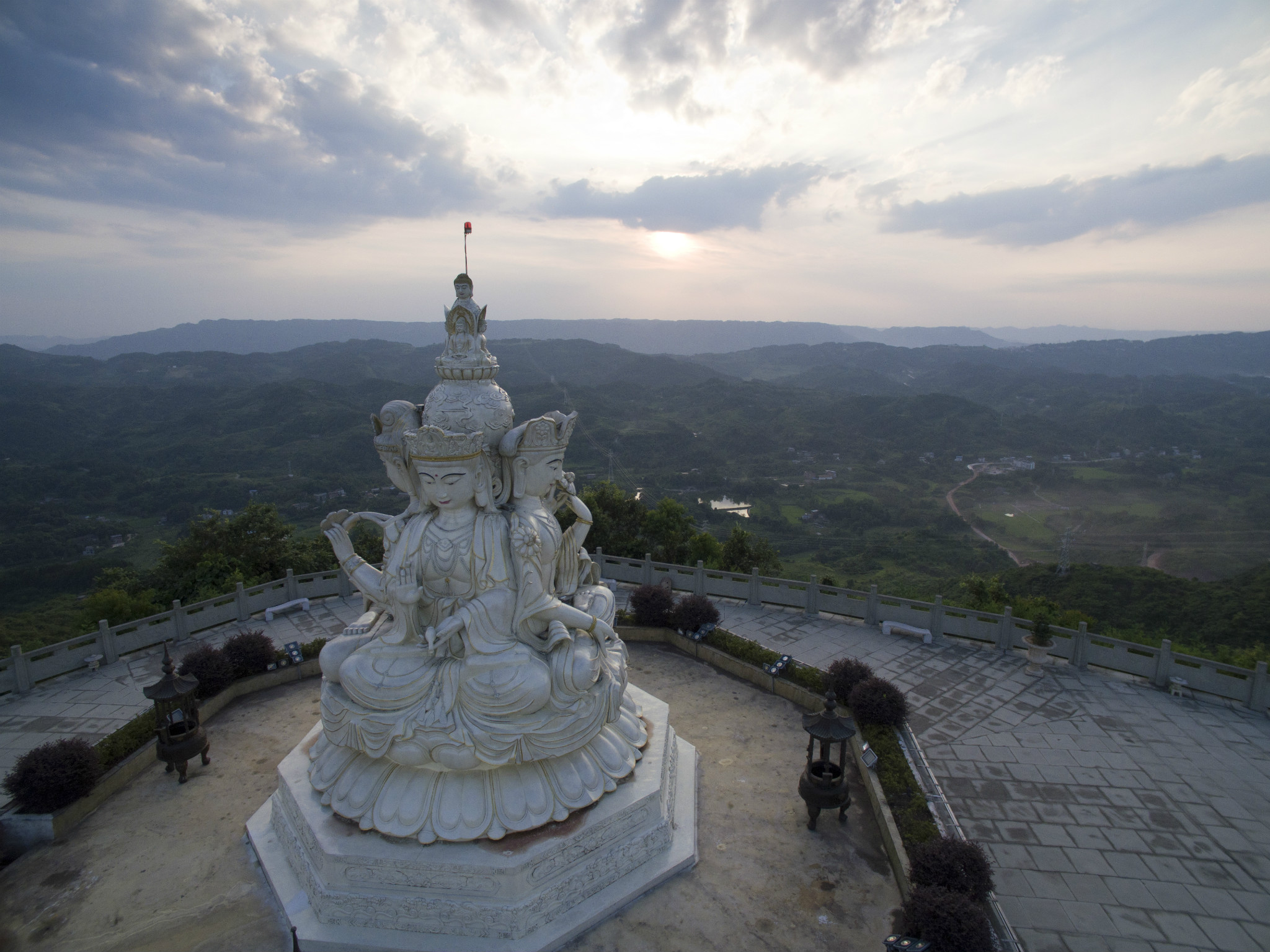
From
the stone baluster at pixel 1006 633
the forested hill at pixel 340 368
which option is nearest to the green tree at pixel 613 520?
the stone baluster at pixel 1006 633

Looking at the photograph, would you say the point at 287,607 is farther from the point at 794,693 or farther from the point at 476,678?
the point at 794,693

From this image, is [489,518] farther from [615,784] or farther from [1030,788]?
[1030,788]

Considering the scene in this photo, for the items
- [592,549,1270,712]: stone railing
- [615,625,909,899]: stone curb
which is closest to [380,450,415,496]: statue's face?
[615,625,909,899]: stone curb

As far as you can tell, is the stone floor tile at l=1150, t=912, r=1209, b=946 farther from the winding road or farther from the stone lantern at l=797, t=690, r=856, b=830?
the winding road

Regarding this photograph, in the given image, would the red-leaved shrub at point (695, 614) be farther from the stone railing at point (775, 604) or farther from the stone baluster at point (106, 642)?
the stone baluster at point (106, 642)

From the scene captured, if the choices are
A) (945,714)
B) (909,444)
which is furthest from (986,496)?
(945,714)
